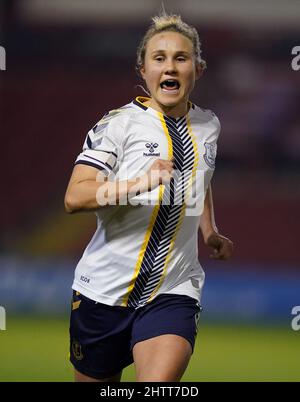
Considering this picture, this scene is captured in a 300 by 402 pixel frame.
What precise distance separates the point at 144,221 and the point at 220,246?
473 mm

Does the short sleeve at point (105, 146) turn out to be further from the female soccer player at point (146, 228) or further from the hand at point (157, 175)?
the hand at point (157, 175)

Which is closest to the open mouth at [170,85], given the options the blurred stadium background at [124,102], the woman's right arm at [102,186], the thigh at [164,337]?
the woman's right arm at [102,186]

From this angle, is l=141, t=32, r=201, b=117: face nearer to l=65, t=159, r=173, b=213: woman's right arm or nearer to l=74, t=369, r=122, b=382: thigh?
l=65, t=159, r=173, b=213: woman's right arm

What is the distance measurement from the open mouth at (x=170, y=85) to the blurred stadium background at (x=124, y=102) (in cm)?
544

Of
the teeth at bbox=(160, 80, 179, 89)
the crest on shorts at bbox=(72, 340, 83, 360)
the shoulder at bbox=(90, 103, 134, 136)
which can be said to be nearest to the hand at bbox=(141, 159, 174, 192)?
the shoulder at bbox=(90, 103, 134, 136)

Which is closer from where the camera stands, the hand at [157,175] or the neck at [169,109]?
the hand at [157,175]

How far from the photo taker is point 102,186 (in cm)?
376

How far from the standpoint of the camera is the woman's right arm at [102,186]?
3640 millimetres

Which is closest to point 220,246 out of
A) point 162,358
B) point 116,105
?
point 162,358

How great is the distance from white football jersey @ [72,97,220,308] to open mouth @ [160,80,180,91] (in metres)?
0.12

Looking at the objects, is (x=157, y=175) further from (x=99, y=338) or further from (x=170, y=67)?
(x=99, y=338)

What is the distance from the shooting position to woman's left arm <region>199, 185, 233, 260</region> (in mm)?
4285

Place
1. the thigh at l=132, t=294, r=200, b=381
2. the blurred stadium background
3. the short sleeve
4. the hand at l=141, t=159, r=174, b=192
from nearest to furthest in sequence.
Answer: the hand at l=141, t=159, r=174, b=192 → the thigh at l=132, t=294, r=200, b=381 → the short sleeve → the blurred stadium background

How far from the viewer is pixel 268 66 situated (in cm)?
1029
